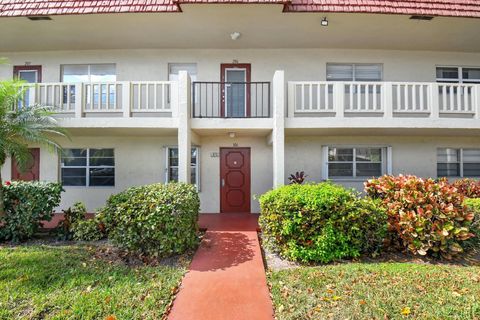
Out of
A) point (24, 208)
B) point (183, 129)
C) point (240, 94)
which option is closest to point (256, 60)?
point (240, 94)

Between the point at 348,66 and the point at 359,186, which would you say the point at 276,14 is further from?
the point at 359,186

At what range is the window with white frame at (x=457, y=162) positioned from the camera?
32.4ft

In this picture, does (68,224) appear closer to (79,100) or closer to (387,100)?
(79,100)

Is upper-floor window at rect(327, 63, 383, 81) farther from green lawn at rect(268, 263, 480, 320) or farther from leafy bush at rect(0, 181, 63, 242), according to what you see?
leafy bush at rect(0, 181, 63, 242)

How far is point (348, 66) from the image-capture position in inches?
382

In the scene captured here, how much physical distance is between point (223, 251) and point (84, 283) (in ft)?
8.79

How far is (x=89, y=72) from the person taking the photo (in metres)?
9.80

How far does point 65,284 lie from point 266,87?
7788 mm

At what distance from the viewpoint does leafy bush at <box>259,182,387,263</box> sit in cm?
527

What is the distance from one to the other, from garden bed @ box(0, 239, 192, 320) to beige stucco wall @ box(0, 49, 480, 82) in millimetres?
6430

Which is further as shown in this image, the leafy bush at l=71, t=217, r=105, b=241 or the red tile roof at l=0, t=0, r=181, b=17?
the red tile roof at l=0, t=0, r=181, b=17

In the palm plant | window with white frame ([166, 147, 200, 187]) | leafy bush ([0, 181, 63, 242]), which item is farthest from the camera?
window with white frame ([166, 147, 200, 187])

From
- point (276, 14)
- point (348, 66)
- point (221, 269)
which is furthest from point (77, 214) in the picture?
point (348, 66)

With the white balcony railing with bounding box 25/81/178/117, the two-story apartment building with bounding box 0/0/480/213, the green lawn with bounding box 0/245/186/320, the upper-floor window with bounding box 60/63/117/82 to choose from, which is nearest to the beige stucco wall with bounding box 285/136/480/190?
the two-story apartment building with bounding box 0/0/480/213
